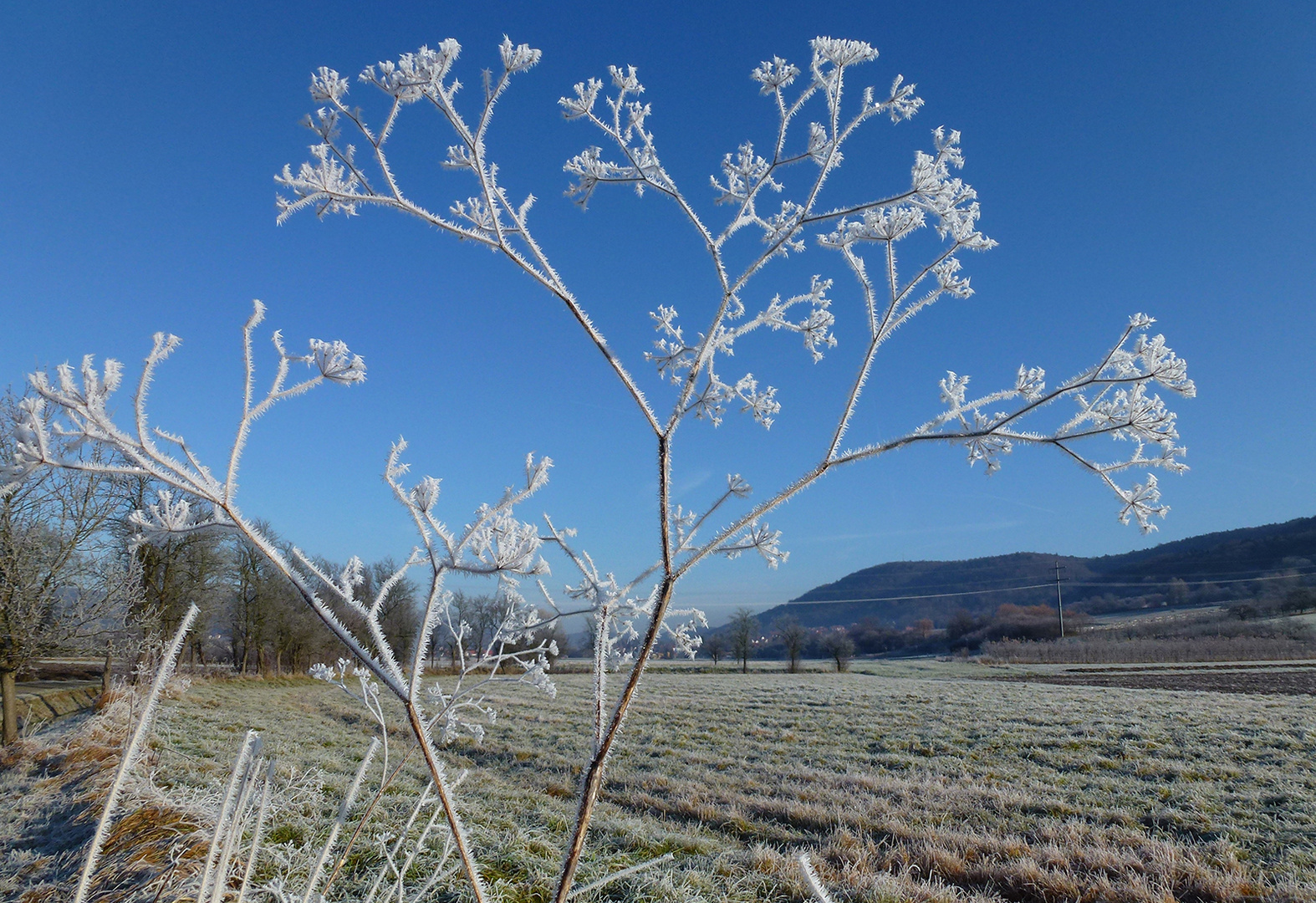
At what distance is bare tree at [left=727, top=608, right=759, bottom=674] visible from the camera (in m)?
47.7

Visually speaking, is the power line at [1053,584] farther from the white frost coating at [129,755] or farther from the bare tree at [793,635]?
the white frost coating at [129,755]

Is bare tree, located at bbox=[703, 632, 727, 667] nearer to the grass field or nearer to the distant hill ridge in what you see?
the distant hill ridge

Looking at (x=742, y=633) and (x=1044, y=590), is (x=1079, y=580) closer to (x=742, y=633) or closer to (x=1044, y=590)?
(x=1044, y=590)

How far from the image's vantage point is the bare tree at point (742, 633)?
47.7 meters

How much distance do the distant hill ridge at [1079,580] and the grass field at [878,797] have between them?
46.4 meters

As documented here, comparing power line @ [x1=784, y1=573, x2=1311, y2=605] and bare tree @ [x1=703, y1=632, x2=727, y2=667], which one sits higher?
power line @ [x1=784, y1=573, x2=1311, y2=605]

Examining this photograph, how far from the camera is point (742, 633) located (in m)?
48.2

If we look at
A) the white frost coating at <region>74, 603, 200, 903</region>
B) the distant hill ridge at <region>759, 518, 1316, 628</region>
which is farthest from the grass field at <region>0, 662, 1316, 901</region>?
the distant hill ridge at <region>759, 518, 1316, 628</region>

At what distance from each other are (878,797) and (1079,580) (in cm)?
12337

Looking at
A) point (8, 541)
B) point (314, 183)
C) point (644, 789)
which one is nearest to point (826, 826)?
point (644, 789)

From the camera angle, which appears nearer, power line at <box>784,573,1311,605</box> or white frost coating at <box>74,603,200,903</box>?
white frost coating at <box>74,603,200,903</box>

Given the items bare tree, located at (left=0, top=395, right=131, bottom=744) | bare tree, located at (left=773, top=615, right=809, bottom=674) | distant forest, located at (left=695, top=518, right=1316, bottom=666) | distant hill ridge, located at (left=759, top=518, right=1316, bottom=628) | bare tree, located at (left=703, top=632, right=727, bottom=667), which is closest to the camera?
bare tree, located at (left=0, top=395, right=131, bottom=744)

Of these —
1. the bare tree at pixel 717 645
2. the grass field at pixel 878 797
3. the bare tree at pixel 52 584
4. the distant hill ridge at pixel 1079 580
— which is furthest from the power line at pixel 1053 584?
the bare tree at pixel 52 584

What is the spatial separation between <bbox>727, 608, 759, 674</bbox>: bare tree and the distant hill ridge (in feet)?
33.3
